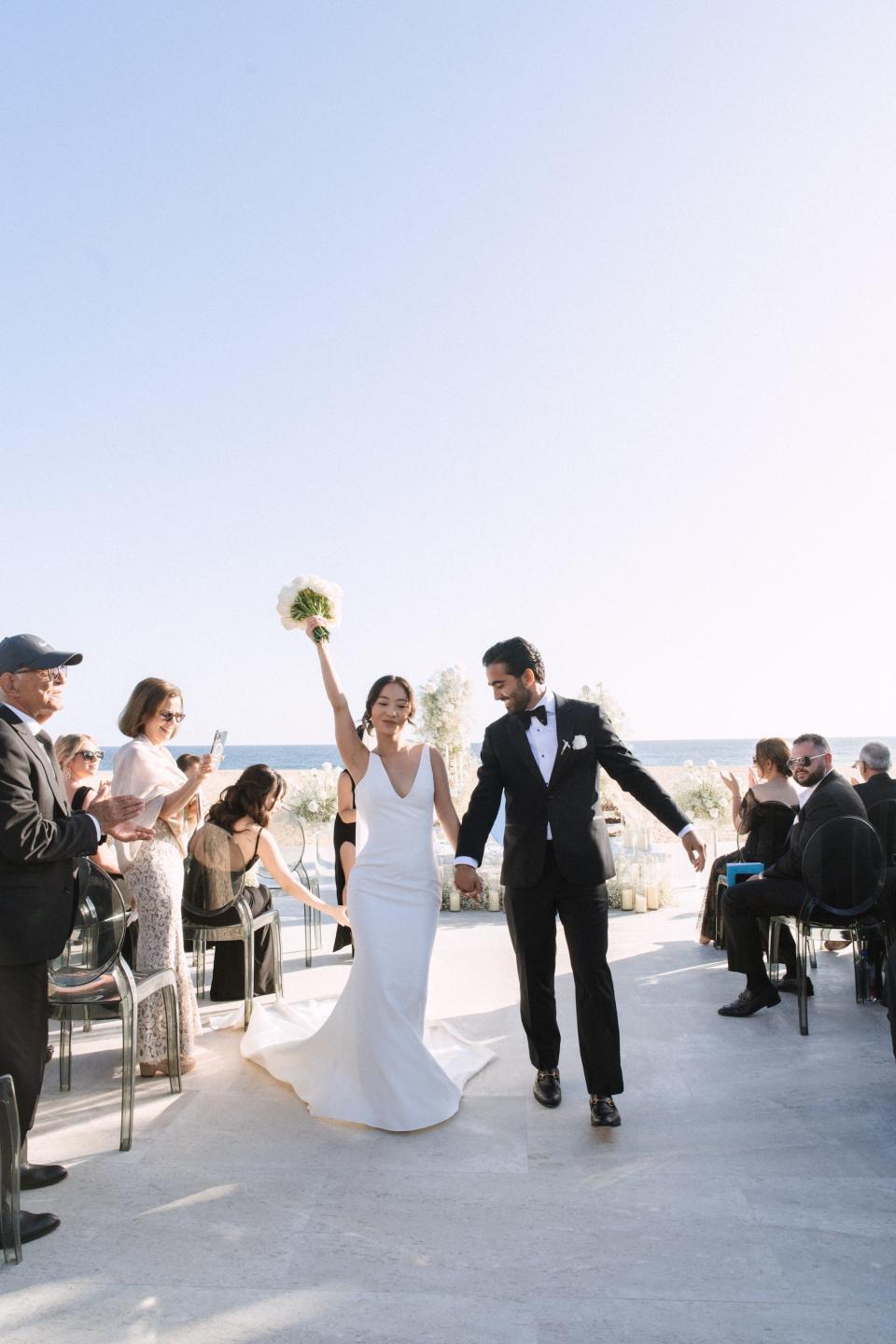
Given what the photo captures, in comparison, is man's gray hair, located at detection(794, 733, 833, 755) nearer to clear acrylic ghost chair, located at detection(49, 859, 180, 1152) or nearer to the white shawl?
the white shawl

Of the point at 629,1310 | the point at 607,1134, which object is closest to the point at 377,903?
the point at 607,1134

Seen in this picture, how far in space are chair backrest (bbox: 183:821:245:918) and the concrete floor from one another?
2.77 feet

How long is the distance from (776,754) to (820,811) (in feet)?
4.63

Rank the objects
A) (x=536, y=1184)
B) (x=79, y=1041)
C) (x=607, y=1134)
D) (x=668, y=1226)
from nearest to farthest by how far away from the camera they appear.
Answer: (x=668, y=1226) → (x=536, y=1184) → (x=607, y=1134) → (x=79, y=1041)

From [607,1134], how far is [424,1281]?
139 centimetres

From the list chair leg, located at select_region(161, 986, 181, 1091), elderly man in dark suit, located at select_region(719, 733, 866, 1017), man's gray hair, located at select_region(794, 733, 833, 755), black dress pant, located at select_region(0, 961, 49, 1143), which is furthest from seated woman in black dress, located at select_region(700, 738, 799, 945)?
black dress pant, located at select_region(0, 961, 49, 1143)

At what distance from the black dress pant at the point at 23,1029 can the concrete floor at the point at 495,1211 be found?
1.57 ft

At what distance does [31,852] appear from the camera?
3230 millimetres

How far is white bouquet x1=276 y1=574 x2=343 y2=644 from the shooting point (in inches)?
191

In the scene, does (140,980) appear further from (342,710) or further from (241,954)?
(241,954)

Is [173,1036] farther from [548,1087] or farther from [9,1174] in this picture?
[548,1087]

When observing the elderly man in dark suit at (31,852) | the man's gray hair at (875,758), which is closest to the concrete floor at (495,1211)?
the elderly man in dark suit at (31,852)

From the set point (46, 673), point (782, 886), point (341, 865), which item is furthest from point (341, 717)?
point (341, 865)

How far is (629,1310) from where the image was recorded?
2770 millimetres
